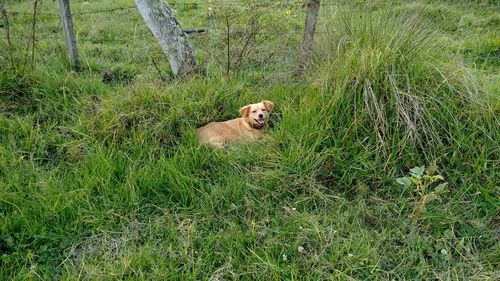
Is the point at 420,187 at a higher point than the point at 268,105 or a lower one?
lower

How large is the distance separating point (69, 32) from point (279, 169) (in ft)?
11.0

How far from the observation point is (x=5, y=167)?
3.36 metres

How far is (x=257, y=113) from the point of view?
380 centimetres

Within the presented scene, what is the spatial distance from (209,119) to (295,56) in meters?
1.26

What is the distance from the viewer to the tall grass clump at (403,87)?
11.0 ft

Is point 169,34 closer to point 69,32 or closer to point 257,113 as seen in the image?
point 69,32

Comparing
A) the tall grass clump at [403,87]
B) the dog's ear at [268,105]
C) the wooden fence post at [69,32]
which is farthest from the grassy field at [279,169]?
the wooden fence post at [69,32]

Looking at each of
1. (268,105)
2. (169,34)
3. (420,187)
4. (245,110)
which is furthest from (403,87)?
(169,34)

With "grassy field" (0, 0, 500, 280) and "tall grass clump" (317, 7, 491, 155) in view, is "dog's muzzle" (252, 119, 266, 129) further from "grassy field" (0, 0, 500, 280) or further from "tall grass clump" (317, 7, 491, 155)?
"tall grass clump" (317, 7, 491, 155)

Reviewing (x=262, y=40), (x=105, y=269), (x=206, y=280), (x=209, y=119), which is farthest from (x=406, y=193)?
(x=262, y=40)

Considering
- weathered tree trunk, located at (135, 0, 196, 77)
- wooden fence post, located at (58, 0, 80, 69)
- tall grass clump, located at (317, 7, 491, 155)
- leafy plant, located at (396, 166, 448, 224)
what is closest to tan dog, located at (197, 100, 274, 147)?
tall grass clump, located at (317, 7, 491, 155)

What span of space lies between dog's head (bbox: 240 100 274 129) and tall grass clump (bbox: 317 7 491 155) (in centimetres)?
57

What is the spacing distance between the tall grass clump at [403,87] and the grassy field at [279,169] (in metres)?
0.01

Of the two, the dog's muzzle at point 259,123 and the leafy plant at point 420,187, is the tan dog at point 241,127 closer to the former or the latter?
the dog's muzzle at point 259,123
